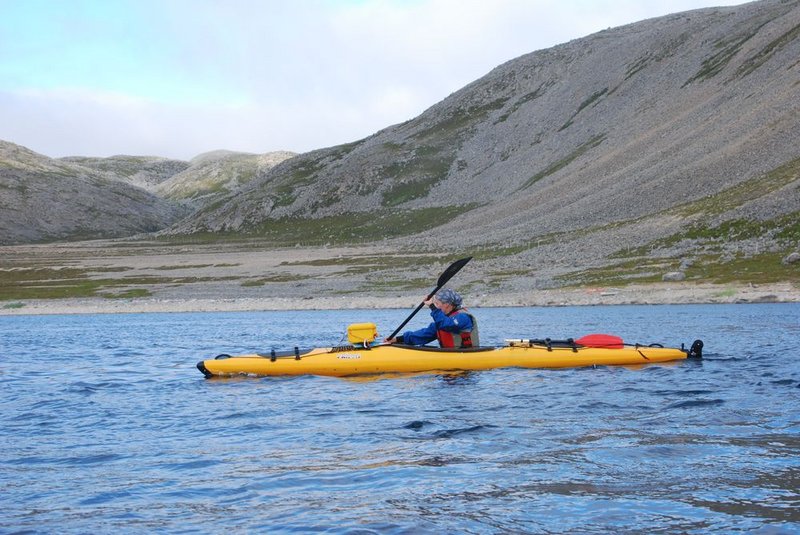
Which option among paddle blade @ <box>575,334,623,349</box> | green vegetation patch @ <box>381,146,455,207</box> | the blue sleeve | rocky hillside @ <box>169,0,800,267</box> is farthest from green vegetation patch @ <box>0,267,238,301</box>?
green vegetation patch @ <box>381,146,455,207</box>

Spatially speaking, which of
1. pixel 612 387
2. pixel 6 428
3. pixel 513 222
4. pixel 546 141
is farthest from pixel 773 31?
pixel 6 428

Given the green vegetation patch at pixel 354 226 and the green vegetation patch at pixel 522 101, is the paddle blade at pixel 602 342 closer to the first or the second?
the green vegetation patch at pixel 354 226

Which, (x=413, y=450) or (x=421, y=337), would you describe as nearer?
(x=413, y=450)

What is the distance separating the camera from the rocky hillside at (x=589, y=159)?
3246 inches

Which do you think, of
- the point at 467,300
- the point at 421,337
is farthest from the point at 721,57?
the point at 421,337

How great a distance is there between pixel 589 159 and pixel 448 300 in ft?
317

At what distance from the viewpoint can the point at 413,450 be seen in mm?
14086

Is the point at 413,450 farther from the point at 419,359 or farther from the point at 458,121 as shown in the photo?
the point at 458,121

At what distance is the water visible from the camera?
10406mm

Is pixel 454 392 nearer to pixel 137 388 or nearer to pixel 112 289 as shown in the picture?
pixel 137 388

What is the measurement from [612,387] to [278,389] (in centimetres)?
808

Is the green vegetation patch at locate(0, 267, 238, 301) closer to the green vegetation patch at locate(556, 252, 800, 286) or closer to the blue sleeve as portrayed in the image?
the green vegetation patch at locate(556, 252, 800, 286)

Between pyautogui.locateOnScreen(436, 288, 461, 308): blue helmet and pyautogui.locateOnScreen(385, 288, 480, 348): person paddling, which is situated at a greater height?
pyautogui.locateOnScreen(436, 288, 461, 308): blue helmet

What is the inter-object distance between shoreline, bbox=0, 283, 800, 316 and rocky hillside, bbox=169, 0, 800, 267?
44.5 feet
